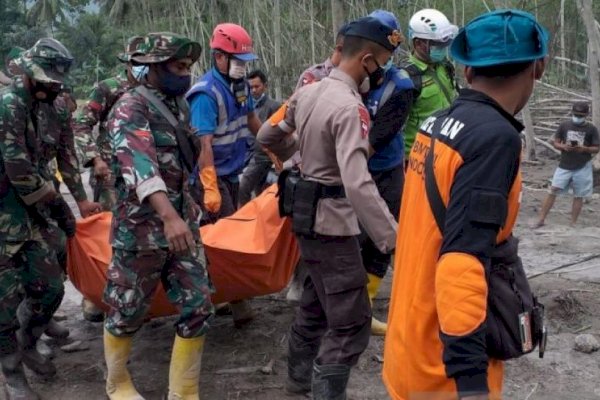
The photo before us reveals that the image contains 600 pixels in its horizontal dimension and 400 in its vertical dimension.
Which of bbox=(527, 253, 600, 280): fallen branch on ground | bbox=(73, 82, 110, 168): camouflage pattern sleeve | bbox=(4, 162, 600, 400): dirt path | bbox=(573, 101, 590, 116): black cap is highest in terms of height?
bbox=(73, 82, 110, 168): camouflage pattern sleeve

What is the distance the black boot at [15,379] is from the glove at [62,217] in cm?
74

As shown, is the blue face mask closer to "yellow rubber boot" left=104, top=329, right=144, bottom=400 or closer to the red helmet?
the red helmet

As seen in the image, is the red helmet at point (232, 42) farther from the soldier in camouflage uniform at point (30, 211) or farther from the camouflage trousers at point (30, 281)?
the camouflage trousers at point (30, 281)

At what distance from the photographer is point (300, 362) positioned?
392 cm

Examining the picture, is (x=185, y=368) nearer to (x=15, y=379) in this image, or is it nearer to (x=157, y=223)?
(x=157, y=223)

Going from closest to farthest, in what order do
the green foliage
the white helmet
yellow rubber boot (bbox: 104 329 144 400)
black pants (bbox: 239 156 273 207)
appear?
yellow rubber boot (bbox: 104 329 144 400), the white helmet, black pants (bbox: 239 156 273 207), the green foliage

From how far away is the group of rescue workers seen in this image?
183 centimetres

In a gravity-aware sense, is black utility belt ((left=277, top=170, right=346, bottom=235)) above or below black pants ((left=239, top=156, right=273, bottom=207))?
above

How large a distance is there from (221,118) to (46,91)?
131 centimetres

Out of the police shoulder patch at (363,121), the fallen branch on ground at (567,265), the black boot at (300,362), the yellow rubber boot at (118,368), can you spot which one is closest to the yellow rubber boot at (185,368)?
the yellow rubber boot at (118,368)

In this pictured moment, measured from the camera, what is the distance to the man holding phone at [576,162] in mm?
8203

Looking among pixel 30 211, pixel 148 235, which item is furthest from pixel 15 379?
pixel 148 235

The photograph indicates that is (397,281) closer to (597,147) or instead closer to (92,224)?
(92,224)

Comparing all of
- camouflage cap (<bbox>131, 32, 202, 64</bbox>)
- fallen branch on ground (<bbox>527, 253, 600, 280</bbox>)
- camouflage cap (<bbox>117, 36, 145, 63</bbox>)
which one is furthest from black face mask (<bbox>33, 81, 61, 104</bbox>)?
fallen branch on ground (<bbox>527, 253, 600, 280</bbox>)
